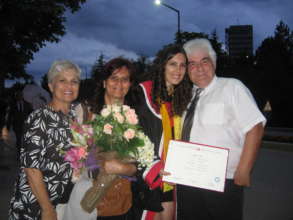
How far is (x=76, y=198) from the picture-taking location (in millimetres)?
2396

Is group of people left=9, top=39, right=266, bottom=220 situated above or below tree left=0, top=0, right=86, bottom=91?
below

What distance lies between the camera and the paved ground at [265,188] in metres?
5.03

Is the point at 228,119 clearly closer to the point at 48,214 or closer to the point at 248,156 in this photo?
the point at 248,156

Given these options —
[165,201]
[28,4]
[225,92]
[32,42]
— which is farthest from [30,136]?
[32,42]

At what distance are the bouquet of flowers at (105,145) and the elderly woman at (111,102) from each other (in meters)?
0.06

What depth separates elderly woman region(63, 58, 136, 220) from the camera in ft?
7.82

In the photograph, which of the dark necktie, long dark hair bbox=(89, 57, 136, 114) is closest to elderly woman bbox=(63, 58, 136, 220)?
long dark hair bbox=(89, 57, 136, 114)

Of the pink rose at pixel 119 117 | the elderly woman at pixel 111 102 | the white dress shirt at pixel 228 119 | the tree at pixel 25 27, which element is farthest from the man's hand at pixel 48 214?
the tree at pixel 25 27

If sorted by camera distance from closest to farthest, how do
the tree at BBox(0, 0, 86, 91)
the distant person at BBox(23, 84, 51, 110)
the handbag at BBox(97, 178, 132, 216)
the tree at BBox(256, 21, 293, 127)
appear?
the handbag at BBox(97, 178, 132, 216), the distant person at BBox(23, 84, 51, 110), the tree at BBox(0, 0, 86, 91), the tree at BBox(256, 21, 293, 127)

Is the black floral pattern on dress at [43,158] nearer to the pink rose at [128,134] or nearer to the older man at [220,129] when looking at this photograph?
the pink rose at [128,134]

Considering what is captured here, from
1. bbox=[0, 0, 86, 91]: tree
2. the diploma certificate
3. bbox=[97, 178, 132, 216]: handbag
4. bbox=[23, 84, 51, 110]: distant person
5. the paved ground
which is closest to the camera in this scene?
bbox=[97, 178, 132, 216]: handbag

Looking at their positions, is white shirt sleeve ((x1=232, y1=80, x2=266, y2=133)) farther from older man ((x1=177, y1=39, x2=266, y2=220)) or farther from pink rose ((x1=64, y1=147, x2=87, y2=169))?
pink rose ((x1=64, y1=147, x2=87, y2=169))

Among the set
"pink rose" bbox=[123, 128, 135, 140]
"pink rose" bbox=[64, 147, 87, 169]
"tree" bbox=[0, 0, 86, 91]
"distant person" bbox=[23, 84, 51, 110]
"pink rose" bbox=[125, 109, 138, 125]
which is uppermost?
"tree" bbox=[0, 0, 86, 91]

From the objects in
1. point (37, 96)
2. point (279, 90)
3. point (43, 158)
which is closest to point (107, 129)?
point (43, 158)
